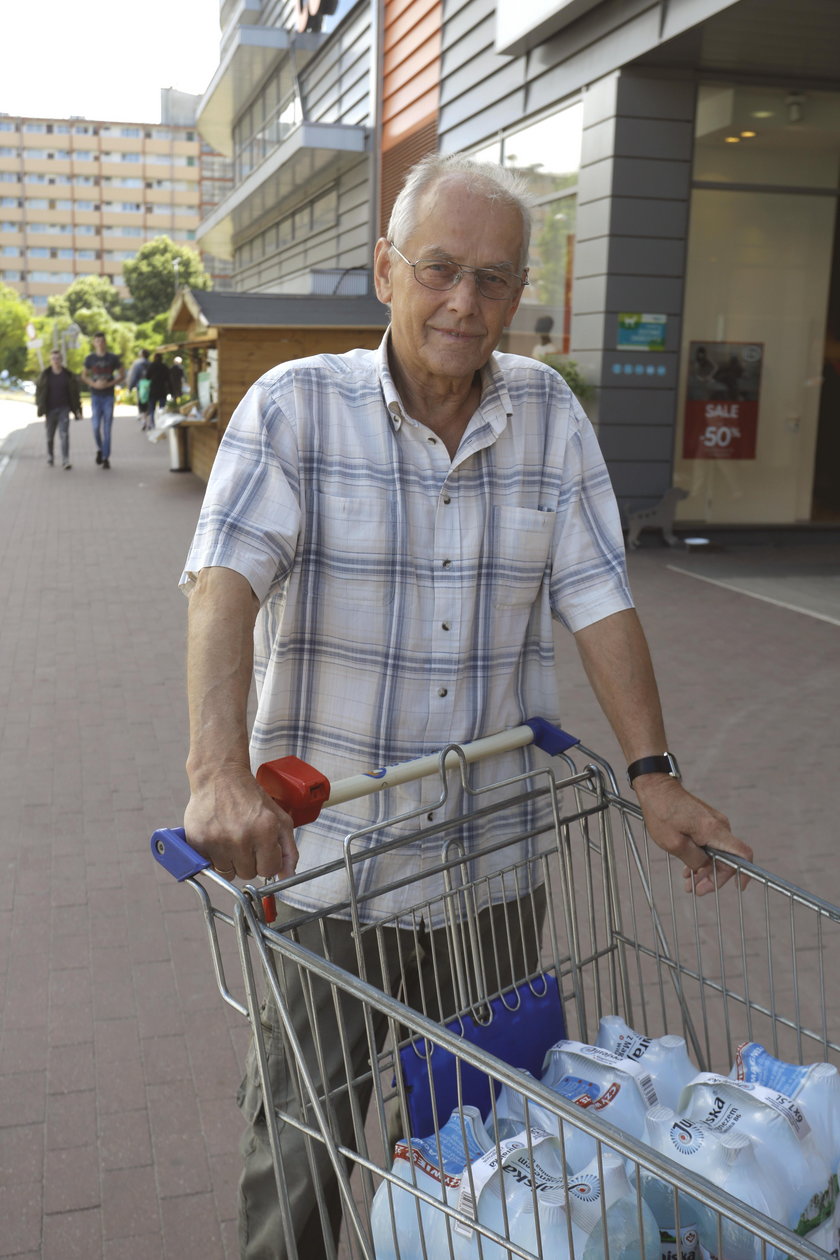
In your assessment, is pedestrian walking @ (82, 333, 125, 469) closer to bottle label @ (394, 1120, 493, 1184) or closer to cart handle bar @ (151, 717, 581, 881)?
cart handle bar @ (151, 717, 581, 881)

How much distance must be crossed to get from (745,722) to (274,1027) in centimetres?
515

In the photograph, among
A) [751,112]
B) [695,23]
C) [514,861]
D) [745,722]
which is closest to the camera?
[514,861]

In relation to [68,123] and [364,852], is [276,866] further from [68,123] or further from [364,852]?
[68,123]

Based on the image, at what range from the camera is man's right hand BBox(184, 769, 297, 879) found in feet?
5.82

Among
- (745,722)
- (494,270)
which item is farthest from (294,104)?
(494,270)

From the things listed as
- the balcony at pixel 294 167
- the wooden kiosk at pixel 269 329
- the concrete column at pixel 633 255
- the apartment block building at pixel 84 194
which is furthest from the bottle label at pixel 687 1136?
the apartment block building at pixel 84 194

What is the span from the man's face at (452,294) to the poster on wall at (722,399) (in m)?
11.3

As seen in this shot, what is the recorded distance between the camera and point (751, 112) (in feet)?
40.0

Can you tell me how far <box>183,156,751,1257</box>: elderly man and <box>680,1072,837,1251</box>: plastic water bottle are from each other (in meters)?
0.41

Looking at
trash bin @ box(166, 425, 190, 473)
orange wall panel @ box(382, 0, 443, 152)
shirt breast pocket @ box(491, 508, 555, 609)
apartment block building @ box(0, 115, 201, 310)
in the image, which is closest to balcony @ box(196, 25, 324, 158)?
orange wall panel @ box(382, 0, 443, 152)

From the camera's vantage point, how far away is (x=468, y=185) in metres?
2.14

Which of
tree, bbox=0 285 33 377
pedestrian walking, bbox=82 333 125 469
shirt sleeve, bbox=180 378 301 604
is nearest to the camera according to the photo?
shirt sleeve, bbox=180 378 301 604

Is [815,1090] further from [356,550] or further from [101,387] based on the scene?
[101,387]


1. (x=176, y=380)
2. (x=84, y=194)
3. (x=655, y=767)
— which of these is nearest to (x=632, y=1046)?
(x=655, y=767)
